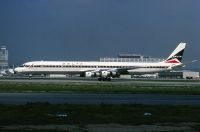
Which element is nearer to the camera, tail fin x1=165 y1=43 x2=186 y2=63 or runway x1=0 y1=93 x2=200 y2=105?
runway x1=0 y1=93 x2=200 y2=105

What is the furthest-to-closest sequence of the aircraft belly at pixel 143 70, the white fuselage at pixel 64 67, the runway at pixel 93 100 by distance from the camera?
the aircraft belly at pixel 143 70
the white fuselage at pixel 64 67
the runway at pixel 93 100

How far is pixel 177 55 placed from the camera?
113m

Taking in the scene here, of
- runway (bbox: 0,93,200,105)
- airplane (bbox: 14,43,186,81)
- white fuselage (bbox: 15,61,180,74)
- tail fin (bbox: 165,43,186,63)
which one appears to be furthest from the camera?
tail fin (bbox: 165,43,186,63)

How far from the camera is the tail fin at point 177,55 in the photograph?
363 ft

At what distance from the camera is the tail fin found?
111 metres

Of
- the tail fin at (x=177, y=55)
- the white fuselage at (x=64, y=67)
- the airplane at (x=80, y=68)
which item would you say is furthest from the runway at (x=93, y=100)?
the tail fin at (x=177, y=55)

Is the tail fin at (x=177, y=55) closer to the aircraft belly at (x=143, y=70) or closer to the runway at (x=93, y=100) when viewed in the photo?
the aircraft belly at (x=143, y=70)

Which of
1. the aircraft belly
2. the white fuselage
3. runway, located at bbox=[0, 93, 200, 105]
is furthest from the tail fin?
runway, located at bbox=[0, 93, 200, 105]

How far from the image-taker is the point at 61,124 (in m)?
21.2

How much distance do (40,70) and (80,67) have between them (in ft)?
26.8

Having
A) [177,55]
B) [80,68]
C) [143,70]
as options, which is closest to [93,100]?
[80,68]

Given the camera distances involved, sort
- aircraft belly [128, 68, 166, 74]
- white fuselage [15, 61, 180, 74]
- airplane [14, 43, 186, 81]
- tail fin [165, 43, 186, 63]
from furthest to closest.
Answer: tail fin [165, 43, 186, 63] < aircraft belly [128, 68, 166, 74] < white fuselage [15, 61, 180, 74] < airplane [14, 43, 186, 81]

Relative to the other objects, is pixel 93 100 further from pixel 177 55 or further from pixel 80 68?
pixel 177 55

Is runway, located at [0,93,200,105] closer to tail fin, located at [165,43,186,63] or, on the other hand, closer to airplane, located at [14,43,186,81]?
airplane, located at [14,43,186,81]
